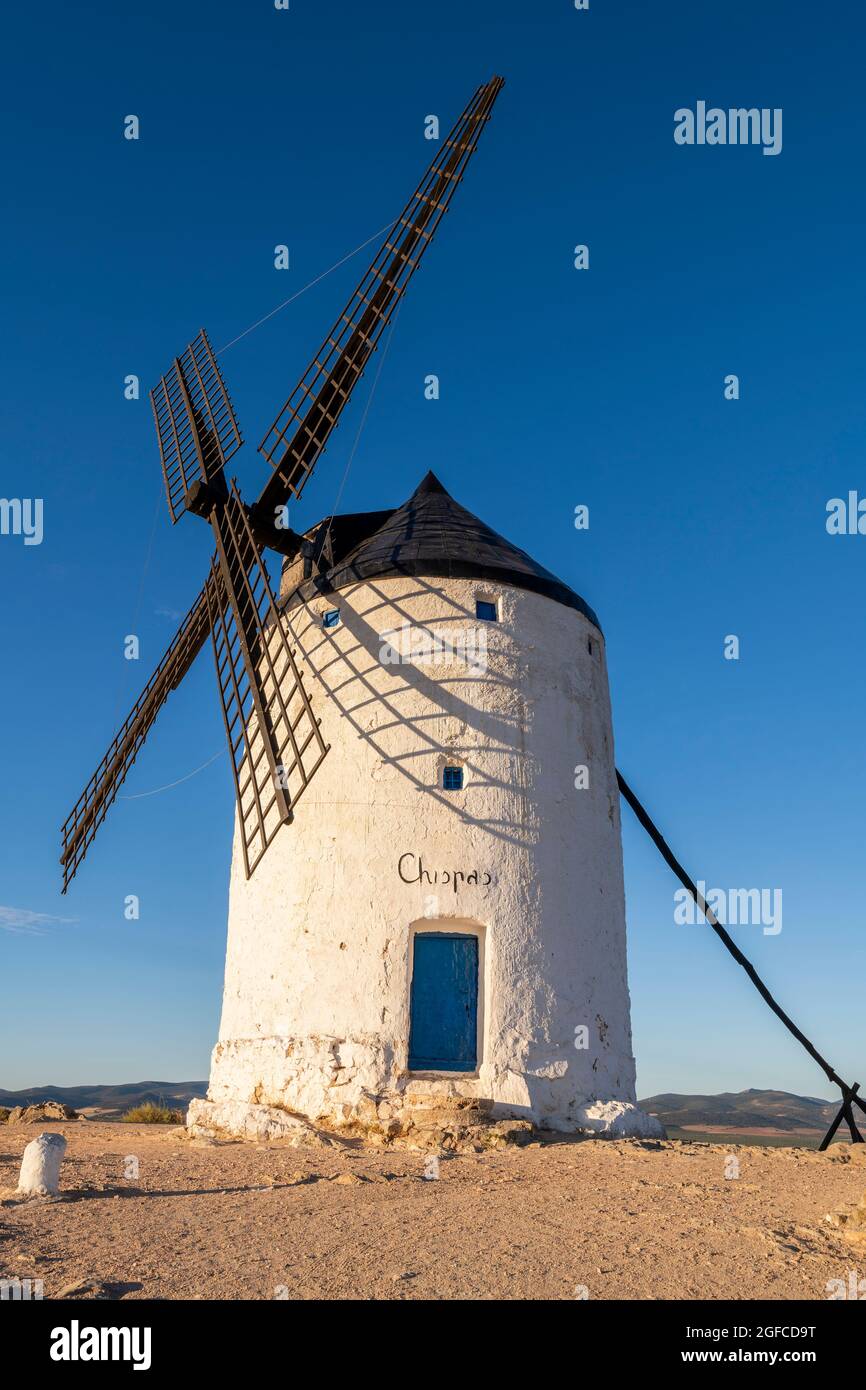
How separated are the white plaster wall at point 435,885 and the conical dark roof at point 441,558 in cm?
20

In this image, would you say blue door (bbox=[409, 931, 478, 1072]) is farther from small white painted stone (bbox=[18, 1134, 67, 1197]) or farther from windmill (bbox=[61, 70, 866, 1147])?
small white painted stone (bbox=[18, 1134, 67, 1197])

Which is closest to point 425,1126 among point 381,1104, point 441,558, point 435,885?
point 381,1104

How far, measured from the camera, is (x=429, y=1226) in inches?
230

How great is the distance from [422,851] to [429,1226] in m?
5.76

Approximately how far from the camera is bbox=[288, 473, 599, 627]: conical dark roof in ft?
42.3

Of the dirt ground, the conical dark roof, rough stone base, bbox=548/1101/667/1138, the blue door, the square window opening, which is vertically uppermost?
the conical dark roof

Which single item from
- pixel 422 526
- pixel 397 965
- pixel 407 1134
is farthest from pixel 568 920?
pixel 422 526

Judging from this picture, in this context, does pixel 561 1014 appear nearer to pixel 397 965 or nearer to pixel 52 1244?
pixel 397 965

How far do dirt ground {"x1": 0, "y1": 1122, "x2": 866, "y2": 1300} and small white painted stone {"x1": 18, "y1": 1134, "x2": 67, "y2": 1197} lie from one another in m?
0.12

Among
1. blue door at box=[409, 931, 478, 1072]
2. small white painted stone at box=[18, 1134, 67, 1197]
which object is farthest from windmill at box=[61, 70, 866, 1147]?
small white painted stone at box=[18, 1134, 67, 1197]

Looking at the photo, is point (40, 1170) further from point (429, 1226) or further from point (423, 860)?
point (423, 860)

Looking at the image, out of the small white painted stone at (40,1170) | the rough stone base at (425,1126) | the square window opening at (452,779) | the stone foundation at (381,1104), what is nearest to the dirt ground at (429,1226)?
the small white painted stone at (40,1170)

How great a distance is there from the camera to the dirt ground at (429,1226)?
4.57m

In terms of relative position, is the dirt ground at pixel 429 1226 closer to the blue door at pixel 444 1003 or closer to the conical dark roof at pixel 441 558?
the blue door at pixel 444 1003
